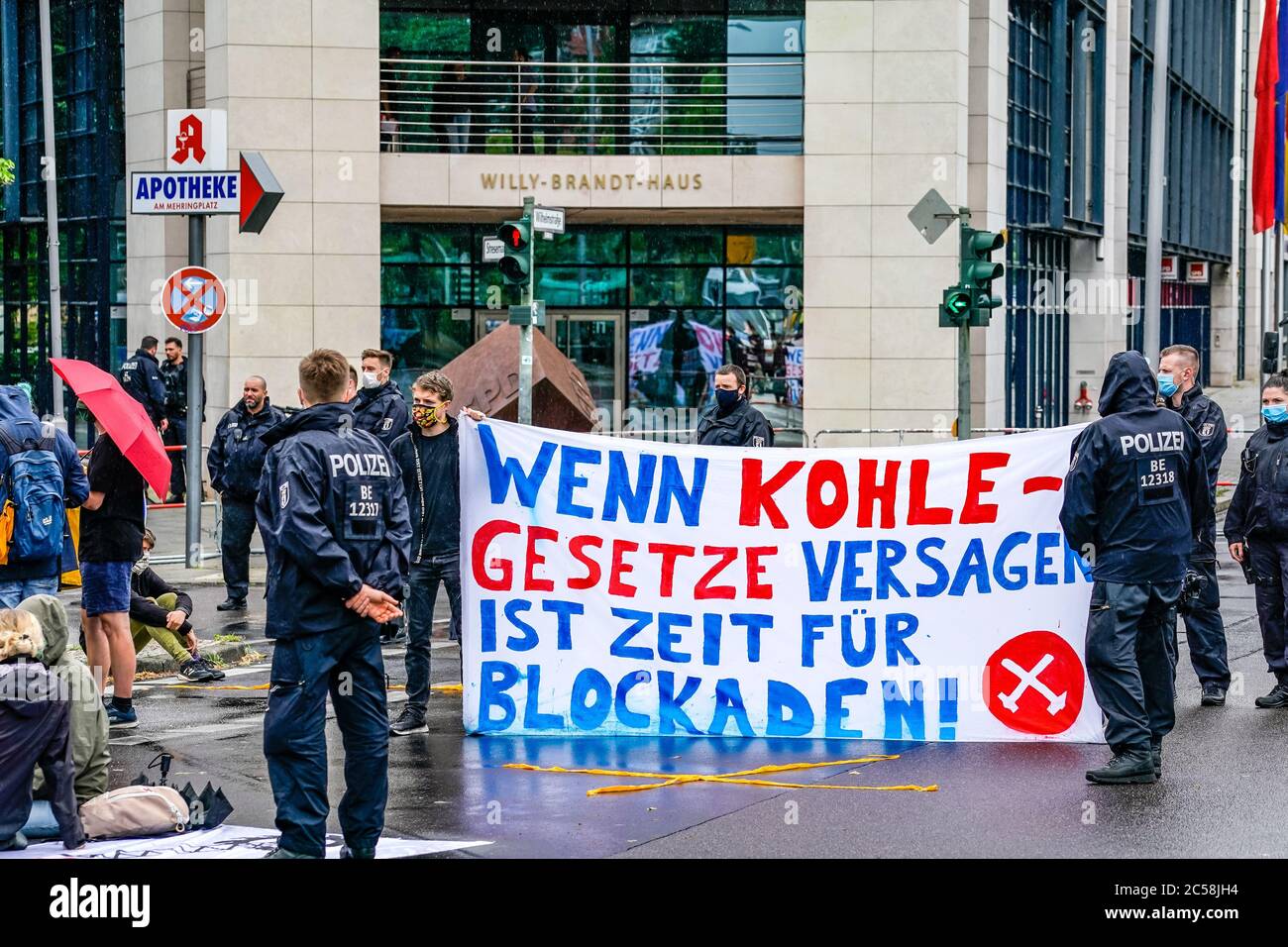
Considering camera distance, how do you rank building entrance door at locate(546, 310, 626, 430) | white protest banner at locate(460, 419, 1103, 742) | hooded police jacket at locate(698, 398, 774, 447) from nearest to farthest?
white protest banner at locate(460, 419, 1103, 742), hooded police jacket at locate(698, 398, 774, 447), building entrance door at locate(546, 310, 626, 430)

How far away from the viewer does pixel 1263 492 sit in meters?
11.1

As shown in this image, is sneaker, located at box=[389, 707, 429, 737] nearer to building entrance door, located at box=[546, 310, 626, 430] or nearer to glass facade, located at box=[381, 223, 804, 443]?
glass facade, located at box=[381, 223, 804, 443]

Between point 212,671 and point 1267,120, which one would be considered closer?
point 212,671

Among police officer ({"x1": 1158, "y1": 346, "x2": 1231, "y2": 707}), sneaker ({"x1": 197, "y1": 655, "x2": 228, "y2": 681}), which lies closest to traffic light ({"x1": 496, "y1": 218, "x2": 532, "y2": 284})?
sneaker ({"x1": 197, "y1": 655, "x2": 228, "y2": 681})

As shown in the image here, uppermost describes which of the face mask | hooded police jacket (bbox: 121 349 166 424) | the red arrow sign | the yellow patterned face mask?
the red arrow sign

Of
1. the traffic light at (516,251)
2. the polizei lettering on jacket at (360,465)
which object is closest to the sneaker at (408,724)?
the polizei lettering on jacket at (360,465)

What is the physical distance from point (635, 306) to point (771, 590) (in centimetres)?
1886

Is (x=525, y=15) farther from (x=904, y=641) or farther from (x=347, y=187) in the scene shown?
(x=904, y=641)

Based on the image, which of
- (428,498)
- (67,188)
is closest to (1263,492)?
(428,498)

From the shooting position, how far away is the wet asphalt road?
774 cm

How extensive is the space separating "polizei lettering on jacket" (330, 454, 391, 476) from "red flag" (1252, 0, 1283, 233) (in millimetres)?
34652

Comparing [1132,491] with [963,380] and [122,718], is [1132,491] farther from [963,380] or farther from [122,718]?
[963,380]
